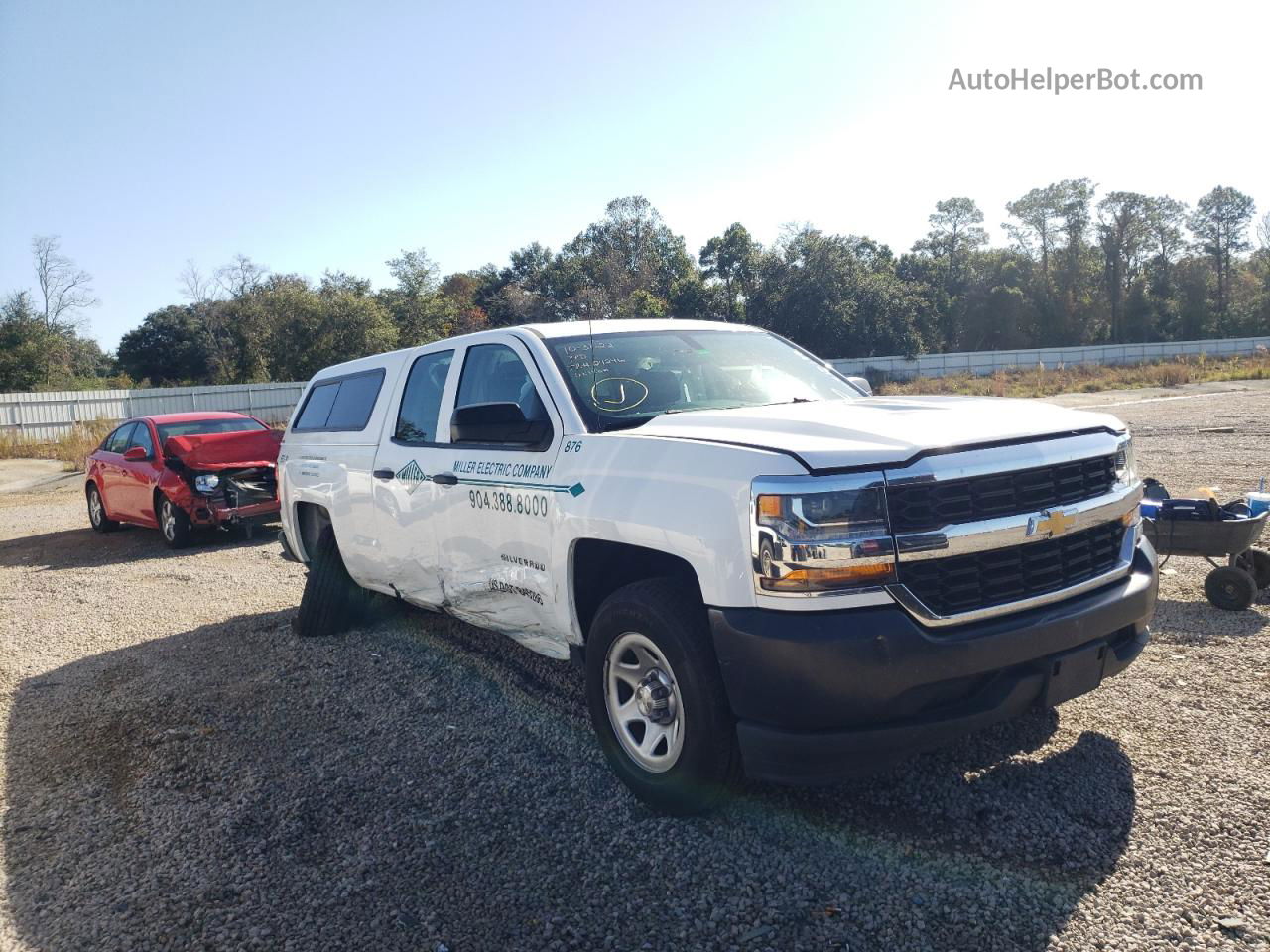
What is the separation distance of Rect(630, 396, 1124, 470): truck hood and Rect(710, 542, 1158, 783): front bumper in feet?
1.70

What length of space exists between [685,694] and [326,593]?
12.5ft

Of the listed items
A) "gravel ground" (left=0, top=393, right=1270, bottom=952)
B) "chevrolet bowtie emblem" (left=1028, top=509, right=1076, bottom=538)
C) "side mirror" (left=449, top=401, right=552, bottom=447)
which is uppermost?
"side mirror" (left=449, top=401, right=552, bottom=447)

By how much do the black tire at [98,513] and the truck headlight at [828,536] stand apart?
12122mm

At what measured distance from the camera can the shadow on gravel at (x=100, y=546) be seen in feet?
34.0

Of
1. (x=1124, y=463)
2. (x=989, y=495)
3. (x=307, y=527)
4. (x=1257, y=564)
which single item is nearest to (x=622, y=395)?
(x=989, y=495)

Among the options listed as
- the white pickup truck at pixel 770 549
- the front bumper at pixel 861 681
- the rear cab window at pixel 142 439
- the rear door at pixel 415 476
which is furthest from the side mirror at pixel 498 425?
the rear cab window at pixel 142 439

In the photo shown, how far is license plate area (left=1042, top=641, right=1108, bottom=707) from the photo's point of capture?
308cm

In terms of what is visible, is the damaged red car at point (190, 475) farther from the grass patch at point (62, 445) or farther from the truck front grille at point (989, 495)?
the grass patch at point (62, 445)

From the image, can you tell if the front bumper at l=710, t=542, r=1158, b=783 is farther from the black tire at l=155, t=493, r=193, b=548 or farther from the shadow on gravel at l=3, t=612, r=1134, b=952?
the black tire at l=155, t=493, r=193, b=548

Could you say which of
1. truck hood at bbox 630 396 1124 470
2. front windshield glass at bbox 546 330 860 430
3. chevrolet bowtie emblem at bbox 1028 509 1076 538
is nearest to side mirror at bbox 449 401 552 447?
front windshield glass at bbox 546 330 860 430

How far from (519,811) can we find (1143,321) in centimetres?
7734

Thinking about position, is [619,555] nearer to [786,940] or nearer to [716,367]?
[716,367]

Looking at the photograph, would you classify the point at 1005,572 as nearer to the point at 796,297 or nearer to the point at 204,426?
the point at 204,426

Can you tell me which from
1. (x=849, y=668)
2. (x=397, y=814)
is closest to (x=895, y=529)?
(x=849, y=668)
